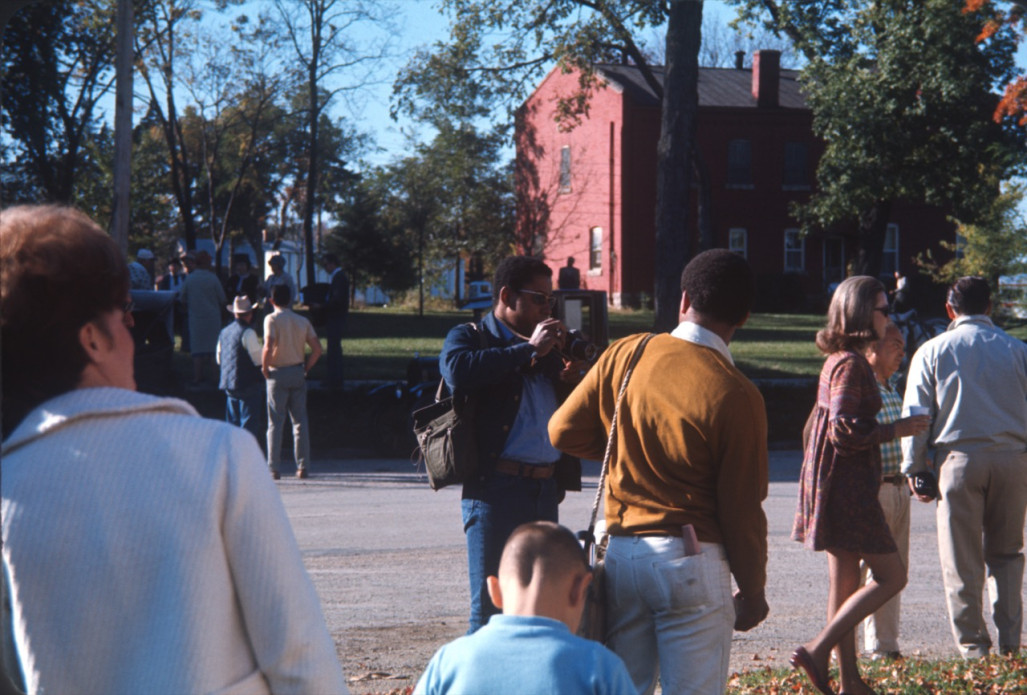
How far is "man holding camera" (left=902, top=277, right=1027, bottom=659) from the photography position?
22.5ft

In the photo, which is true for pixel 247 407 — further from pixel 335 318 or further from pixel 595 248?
pixel 595 248

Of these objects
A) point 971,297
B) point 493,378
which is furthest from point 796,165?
point 493,378

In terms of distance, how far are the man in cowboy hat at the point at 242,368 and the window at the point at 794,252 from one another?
1567 inches

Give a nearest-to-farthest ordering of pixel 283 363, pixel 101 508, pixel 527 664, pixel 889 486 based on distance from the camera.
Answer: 1. pixel 101 508
2. pixel 527 664
3. pixel 889 486
4. pixel 283 363

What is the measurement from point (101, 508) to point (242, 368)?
439 inches

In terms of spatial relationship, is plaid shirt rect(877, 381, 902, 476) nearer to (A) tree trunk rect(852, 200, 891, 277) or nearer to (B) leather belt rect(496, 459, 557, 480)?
(B) leather belt rect(496, 459, 557, 480)

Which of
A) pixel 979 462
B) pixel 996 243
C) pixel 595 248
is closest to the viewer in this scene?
pixel 979 462

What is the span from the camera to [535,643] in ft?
9.39

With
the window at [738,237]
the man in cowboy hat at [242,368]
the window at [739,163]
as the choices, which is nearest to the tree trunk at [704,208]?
the window at [738,237]

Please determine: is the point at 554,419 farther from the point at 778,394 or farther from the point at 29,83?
the point at 29,83

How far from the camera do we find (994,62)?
35.4 metres

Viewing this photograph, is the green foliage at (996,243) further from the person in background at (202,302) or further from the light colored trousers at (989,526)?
the light colored trousers at (989,526)

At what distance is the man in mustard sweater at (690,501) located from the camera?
3980 mm

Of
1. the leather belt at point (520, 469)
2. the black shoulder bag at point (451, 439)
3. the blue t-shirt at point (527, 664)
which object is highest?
the black shoulder bag at point (451, 439)
